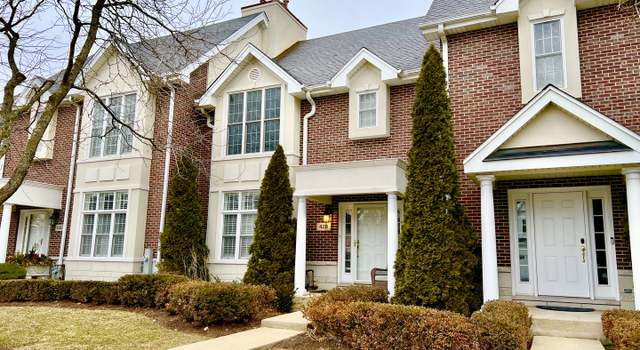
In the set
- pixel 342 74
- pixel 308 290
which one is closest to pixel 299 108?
pixel 342 74

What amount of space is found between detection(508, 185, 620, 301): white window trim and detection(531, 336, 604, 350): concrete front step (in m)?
2.22

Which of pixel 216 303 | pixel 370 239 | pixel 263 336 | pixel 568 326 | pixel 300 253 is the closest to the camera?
pixel 263 336

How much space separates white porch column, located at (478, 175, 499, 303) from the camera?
28.8 ft

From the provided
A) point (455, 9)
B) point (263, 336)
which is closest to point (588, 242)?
point (455, 9)

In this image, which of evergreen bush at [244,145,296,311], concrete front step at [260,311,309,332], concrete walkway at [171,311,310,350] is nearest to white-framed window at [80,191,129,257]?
evergreen bush at [244,145,296,311]

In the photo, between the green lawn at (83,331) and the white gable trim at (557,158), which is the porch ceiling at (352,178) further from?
the green lawn at (83,331)

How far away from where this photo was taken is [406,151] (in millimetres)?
12211

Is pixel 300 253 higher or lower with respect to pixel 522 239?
lower

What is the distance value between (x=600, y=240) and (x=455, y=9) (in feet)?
19.8

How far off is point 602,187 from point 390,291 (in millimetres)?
4815

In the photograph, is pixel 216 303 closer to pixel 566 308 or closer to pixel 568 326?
pixel 568 326

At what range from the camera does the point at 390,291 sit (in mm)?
10367

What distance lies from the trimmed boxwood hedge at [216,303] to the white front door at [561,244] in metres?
5.81

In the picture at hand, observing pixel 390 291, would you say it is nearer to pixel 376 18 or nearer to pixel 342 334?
pixel 342 334
